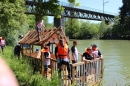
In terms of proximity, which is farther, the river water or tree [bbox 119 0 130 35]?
tree [bbox 119 0 130 35]

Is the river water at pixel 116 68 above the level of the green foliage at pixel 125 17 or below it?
below

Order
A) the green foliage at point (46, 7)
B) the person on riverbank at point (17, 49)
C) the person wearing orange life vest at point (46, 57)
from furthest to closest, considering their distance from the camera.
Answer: the person on riverbank at point (17, 49) < the person wearing orange life vest at point (46, 57) < the green foliage at point (46, 7)

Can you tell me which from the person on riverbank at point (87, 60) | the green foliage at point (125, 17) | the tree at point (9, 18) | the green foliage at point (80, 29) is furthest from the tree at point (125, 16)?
the person on riverbank at point (87, 60)

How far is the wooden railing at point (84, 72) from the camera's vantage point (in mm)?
8656

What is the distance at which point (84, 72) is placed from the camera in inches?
366

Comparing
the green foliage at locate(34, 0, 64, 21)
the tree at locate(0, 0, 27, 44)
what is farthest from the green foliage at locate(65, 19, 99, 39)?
the green foliage at locate(34, 0, 64, 21)

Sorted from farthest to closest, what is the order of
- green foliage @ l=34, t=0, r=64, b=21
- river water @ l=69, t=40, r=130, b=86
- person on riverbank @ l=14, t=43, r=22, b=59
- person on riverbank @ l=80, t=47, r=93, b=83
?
river water @ l=69, t=40, r=130, b=86
person on riverbank @ l=14, t=43, r=22, b=59
person on riverbank @ l=80, t=47, r=93, b=83
green foliage @ l=34, t=0, r=64, b=21

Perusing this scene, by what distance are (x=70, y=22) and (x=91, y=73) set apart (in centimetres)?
11358

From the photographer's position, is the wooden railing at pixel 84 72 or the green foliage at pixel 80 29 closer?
the wooden railing at pixel 84 72

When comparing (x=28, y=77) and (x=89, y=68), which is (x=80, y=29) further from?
(x=28, y=77)

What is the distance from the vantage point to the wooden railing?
8656mm

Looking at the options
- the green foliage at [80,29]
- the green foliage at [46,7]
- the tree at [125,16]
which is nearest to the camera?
the green foliage at [46,7]

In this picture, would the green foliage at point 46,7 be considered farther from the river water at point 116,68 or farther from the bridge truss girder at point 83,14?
the bridge truss girder at point 83,14

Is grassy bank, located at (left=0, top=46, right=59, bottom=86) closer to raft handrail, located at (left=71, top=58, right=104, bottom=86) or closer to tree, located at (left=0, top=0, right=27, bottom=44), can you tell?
raft handrail, located at (left=71, top=58, right=104, bottom=86)
